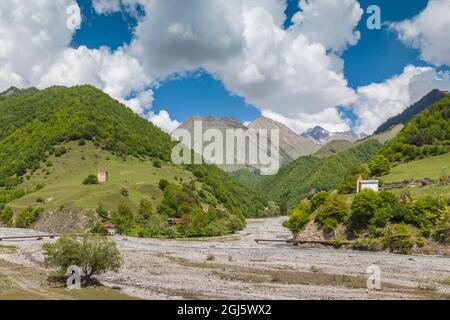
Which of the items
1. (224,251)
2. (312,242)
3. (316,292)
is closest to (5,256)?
(224,251)

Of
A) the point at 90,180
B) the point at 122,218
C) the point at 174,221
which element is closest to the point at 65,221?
the point at 122,218

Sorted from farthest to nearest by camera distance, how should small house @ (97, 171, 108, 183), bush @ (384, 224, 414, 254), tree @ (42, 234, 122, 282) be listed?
small house @ (97, 171, 108, 183) → bush @ (384, 224, 414, 254) → tree @ (42, 234, 122, 282)

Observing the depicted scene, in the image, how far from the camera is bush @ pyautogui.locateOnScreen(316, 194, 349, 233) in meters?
94.0

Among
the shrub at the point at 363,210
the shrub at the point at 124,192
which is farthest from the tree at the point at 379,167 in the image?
the shrub at the point at 124,192

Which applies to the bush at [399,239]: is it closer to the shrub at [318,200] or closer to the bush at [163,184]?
the shrub at [318,200]

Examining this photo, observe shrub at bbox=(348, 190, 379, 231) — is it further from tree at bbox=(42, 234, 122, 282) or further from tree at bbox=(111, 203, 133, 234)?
tree at bbox=(42, 234, 122, 282)

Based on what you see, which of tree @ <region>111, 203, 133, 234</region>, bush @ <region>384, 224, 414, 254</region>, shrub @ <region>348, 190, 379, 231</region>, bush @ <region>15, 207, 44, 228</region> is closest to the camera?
bush @ <region>384, 224, 414, 254</region>

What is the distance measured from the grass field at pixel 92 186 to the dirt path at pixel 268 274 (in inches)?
1448

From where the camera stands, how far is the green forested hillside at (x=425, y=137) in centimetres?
15000

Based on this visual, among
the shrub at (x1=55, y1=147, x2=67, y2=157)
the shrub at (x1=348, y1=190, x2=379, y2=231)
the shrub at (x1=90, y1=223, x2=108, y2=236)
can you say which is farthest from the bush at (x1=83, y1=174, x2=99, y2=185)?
the shrub at (x1=348, y1=190, x2=379, y2=231)

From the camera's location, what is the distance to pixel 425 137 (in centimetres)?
15825

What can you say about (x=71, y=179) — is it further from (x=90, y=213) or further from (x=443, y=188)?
(x=443, y=188)

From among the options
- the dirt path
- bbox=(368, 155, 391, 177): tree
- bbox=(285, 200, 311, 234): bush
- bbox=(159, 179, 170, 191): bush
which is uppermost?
bbox=(368, 155, 391, 177): tree

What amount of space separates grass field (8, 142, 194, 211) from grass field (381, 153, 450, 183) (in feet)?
226
